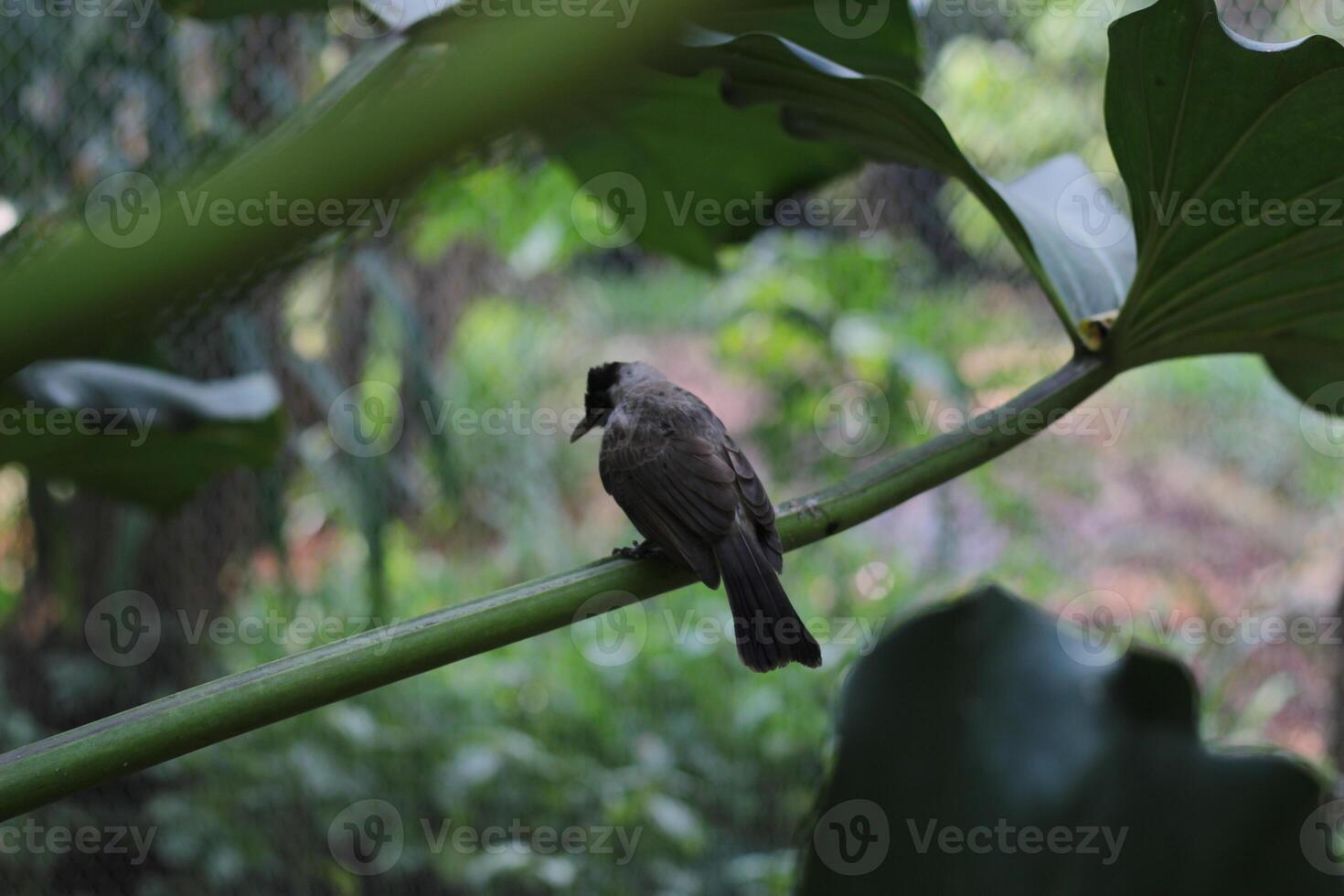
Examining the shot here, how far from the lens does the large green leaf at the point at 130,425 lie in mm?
1303

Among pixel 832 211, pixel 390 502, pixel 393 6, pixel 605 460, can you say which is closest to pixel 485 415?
pixel 390 502

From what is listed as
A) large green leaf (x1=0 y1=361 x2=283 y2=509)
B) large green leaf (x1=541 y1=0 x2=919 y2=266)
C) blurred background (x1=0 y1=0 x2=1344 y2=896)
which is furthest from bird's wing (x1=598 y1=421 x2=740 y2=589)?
blurred background (x1=0 y1=0 x2=1344 y2=896)

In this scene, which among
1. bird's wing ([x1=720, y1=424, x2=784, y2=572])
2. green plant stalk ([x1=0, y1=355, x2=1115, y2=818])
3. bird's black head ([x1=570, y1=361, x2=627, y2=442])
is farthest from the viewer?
bird's black head ([x1=570, y1=361, x2=627, y2=442])

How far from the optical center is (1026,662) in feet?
4.27

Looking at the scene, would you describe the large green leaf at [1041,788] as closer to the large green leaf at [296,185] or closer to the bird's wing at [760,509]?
the bird's wing at [760,509]

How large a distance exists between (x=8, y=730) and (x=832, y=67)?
252 cm

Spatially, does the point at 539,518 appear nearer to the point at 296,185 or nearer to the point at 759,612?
the point at 759,612

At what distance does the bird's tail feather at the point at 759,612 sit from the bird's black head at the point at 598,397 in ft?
1.12

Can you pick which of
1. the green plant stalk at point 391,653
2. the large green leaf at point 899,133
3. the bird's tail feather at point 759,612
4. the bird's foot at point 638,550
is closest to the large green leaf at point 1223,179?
the large green leaf at point 899,133

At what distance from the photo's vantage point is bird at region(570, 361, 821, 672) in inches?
39.6

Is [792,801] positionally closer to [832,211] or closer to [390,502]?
[390,502]

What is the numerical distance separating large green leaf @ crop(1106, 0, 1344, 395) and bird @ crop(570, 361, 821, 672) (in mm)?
369

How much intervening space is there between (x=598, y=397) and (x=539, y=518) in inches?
A: 79.5

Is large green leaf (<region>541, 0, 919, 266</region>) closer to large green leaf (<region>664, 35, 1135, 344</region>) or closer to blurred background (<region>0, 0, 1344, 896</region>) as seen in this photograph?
large green leaf (<region>664, 35, 1135, 344</region>)
